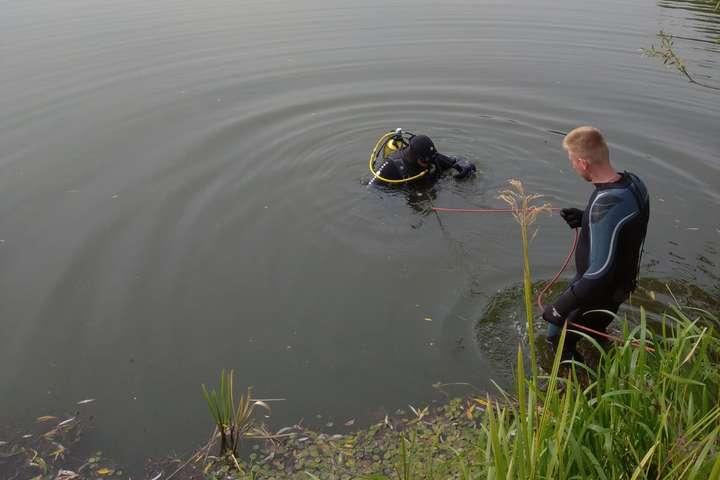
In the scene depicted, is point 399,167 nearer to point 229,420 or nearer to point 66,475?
point 229,420

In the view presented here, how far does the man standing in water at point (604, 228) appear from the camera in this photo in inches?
149

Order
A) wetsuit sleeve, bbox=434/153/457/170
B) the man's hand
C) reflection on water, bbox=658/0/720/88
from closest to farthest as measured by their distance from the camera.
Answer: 1. the man's hand
2. wetsuit sleeve, bbox=434/153/457/170
3. reflection on water, bbox=658/0/720/88

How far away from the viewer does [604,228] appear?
381cm

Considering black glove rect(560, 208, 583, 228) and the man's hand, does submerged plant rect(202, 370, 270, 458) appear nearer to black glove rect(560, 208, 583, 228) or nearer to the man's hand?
the man's hand

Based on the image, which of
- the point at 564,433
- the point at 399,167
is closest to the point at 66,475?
the point at 564,433

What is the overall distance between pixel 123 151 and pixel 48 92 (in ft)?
10.2

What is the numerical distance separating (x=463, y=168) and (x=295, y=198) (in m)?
2.07

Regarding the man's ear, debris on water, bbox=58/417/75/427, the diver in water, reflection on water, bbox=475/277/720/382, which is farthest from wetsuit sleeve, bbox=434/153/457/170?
debris on water, bbox=58/417/75/427

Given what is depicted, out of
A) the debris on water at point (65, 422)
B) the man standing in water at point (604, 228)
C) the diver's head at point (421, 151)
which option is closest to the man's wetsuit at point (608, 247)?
the man standing in water at point (604, 228)

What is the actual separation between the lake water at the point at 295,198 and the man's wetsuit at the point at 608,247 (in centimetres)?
109

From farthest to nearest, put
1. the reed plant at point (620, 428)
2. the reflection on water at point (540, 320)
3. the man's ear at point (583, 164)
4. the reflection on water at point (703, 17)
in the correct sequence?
1. the reflection on water at point (703, 17)
2. the reflection on water at point (540, 320)
3. the man's ear at point (583, 164)
4. the reed plant at point (620, 428)

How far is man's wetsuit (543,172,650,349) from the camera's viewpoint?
149 inches

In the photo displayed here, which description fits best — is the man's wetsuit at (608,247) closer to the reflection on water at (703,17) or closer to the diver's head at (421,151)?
the diver's head at (421,151)

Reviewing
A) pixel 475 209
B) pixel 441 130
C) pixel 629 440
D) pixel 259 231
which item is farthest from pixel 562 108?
pixel 629 440
